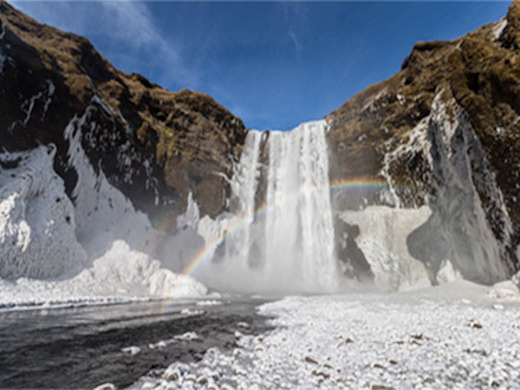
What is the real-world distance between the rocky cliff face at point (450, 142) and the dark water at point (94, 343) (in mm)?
14785

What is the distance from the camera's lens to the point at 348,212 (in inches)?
1353

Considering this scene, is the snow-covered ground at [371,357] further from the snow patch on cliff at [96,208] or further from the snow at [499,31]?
the snow patch on cliff at [96,208]

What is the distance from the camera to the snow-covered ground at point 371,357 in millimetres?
4605

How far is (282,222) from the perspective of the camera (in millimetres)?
39000

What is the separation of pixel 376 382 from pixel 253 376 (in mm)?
2175

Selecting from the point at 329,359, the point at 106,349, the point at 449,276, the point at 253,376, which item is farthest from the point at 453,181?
the point at 106,349

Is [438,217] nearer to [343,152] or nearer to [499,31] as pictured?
[499,31]

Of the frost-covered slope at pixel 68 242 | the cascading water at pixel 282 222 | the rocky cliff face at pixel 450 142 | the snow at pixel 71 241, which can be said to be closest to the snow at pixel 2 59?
the snow at pixel 71 241

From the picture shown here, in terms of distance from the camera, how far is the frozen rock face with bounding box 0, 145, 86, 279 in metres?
15.4

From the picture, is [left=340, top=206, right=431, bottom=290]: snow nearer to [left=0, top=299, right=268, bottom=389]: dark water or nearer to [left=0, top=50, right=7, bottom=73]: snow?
[left=0, top=299, right=268, bottom=389]: dark water

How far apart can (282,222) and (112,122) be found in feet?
81.0

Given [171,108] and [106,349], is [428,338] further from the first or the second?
[171,108]

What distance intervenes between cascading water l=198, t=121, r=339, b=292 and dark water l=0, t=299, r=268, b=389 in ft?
75.5

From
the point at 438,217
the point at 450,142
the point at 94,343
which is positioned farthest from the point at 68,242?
the point at 438,217
